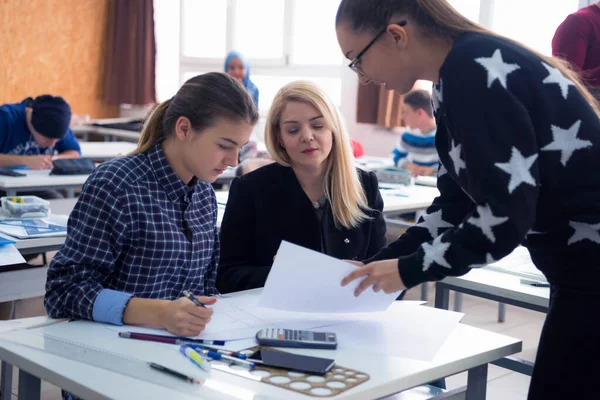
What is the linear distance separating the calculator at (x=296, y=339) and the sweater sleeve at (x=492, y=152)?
0.34 metres

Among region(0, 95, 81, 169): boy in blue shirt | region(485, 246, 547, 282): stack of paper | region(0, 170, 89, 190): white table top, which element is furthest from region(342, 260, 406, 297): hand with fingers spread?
region(0, 95, 81, 169): boy in blue shirt

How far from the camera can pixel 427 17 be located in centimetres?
117

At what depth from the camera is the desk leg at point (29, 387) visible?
131cm

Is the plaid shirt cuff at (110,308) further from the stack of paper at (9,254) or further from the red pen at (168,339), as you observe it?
the stack of paper at (9,254)

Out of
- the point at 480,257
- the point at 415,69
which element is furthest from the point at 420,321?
the point at 415,69

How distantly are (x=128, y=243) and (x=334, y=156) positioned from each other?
2.75 feet

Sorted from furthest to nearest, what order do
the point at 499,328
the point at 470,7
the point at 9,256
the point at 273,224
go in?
1. the point at 470,7
2. the point at 499,328
3. the point at 273,224
4. the point at 9,256

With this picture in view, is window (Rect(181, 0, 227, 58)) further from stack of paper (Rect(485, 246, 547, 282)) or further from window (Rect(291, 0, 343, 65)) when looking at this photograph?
stack of paper (Rect(485, 246, 547, 282))

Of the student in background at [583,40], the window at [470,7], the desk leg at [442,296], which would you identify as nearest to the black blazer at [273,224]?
the desk leg at [442,296]

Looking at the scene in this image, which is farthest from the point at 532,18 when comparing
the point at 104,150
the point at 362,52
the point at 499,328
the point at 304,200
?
the point at 362,52

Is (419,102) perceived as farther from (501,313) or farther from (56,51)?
(56,51)

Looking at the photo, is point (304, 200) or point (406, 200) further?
point (406, 200)

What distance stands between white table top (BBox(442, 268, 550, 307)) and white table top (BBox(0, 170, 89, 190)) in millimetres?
2271

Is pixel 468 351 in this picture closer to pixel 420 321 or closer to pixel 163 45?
pixel 420 321
